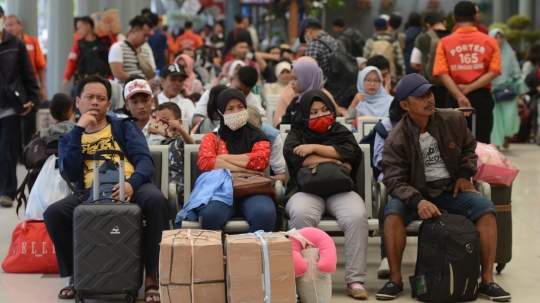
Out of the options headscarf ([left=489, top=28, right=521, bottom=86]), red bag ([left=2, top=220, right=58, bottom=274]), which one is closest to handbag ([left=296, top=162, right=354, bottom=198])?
red bag ([left=2, top=220, right=58, bottom=274])

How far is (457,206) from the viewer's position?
5.70m

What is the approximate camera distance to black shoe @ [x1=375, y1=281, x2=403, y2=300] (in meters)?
5.45

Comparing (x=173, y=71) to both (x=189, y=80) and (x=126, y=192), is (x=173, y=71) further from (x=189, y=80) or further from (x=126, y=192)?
(x=126, y=192)

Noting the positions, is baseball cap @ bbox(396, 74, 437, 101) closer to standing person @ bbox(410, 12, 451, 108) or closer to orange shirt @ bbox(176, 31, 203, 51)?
standing person @ bbox(410, 12, 451, 108)

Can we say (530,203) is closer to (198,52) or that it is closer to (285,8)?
(198,52)

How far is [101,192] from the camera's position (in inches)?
218

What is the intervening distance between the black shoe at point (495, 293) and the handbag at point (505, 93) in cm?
804

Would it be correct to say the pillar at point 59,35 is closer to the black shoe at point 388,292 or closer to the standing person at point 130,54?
the standing person at point 130,54

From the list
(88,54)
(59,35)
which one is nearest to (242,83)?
(88,54)

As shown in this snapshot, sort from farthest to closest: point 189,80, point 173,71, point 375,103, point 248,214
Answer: point 189,80, point 173,71, point 375,103, point 248,214

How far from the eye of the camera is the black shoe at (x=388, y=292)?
545 centimetres

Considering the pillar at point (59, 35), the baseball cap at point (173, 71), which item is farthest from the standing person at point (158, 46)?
the baseball cap at point (173, 71)

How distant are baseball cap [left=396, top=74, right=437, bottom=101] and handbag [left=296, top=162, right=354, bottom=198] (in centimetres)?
64

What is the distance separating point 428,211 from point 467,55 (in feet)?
10.1
